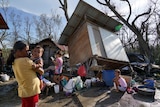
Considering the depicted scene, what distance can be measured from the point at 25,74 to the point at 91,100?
3.35 metres

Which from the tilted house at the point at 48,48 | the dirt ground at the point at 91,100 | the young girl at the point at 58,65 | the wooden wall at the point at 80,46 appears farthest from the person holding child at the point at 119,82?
the tilted house at the point at 48,48

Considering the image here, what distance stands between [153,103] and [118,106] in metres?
1.40

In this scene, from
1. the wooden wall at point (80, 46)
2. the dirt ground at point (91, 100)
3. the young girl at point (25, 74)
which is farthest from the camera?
the wooden wall at point (80, 46)

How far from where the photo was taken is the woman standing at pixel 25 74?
270 cm

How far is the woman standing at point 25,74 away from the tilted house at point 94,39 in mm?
5011

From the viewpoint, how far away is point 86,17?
8.88m

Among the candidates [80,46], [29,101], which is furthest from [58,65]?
[29,101]

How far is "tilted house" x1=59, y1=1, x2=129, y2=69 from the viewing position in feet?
26.7

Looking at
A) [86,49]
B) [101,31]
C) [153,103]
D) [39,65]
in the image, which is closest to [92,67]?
[86,49]

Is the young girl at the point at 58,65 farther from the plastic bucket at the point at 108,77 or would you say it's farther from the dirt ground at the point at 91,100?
the plastic bucket at the point at 108,77

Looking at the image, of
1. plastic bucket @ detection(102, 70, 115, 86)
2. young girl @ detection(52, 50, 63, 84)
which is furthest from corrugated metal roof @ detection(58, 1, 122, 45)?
plastic bucket @ detection(102, 70, 115, 86)

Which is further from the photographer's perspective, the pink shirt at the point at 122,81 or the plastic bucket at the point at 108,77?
the plastic bucket at the point at 108,77

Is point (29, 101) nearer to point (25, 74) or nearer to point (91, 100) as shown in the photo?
point (25, 74)

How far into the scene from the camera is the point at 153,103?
213 inches
